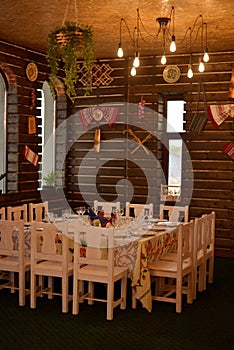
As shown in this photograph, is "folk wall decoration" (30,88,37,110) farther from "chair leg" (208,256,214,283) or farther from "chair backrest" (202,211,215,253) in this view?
"chair leg" (208,256,214,283)

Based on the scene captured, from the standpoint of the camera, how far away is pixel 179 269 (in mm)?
5422

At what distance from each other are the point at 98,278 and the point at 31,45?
4.48 m

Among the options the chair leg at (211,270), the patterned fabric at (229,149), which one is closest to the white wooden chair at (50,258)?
the chair leg at (211,270)

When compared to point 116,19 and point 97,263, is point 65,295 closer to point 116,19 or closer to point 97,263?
point 97,263

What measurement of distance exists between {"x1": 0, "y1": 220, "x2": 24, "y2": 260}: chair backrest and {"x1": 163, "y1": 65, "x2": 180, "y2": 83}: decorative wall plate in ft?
13.7

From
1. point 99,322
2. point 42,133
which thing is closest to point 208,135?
point 42,133

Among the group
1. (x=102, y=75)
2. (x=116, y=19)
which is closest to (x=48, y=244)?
(x=116, y=19)

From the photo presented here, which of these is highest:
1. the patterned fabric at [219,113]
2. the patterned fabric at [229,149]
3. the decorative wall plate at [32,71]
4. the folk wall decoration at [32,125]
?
the decorative wall plate at [32,71]

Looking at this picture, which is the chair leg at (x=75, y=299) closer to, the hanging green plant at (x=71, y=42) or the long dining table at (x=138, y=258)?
the long dining table at (x=138, y=258)

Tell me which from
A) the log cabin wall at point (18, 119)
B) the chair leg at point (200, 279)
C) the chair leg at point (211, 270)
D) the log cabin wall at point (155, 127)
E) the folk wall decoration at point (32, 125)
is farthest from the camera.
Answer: the folk wall decoration at point (32, 125)

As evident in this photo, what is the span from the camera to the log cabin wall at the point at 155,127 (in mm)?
8266

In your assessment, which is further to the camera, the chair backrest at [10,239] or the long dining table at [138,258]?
the chair backrest at [10,239]

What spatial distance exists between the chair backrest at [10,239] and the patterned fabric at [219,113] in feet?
13.3

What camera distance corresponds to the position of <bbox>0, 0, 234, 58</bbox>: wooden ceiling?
5.89m
